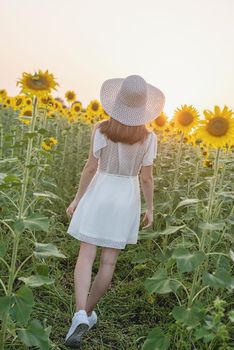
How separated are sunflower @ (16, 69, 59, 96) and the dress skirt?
64 centimetres

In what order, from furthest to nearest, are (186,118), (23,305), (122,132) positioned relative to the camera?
(186,118) < (122,132) < (23,305)

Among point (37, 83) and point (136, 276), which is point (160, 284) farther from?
point (136, 276)

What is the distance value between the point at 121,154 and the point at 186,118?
5.36 ft

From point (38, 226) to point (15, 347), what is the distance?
840 millimetres

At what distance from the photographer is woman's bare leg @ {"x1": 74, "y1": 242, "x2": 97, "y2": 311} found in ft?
10.8

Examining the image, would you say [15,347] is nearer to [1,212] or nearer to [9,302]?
[9,302]

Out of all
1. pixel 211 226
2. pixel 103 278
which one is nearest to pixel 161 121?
pixel 103 278

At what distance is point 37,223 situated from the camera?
2693 mm

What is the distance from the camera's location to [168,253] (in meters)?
3.63

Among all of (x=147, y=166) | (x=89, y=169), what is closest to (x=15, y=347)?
(x=89, y=169)

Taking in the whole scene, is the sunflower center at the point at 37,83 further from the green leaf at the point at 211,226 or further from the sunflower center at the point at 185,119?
the sunflower center at the point at 185,119

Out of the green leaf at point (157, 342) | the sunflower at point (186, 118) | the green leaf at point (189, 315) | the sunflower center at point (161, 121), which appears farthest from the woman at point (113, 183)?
the sunflower center at point (161, 121)

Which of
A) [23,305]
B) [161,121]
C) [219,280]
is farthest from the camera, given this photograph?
[161,121]

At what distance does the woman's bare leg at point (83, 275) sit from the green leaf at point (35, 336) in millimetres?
523
